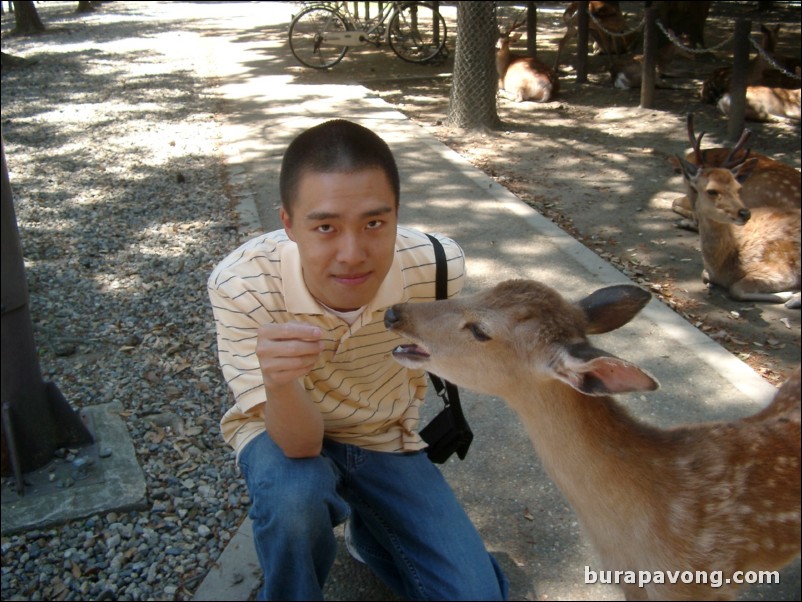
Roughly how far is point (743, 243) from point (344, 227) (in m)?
A: 4.55

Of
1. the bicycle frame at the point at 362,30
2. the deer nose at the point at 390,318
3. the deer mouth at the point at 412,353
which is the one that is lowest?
the deer mouth at the point at 412,353

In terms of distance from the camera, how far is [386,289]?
8.73 feet

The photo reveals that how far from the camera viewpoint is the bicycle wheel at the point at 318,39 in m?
13.6

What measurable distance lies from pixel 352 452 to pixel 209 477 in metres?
1.12

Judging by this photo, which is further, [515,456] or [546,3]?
[546,3]

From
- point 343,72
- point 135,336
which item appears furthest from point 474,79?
point 135,336

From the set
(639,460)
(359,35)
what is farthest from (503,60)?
(639,460)

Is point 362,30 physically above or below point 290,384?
above

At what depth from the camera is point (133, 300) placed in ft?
17.1

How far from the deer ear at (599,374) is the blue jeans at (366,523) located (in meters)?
0.69

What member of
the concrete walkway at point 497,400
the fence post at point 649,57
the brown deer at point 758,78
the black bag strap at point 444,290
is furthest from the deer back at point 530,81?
the black bag strap at point 444,290

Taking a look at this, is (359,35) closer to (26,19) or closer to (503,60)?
(503,60)

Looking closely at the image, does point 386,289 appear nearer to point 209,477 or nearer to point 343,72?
point 209,477

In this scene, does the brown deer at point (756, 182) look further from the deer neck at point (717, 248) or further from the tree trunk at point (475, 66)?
the tree trunk at point (475, 66)
